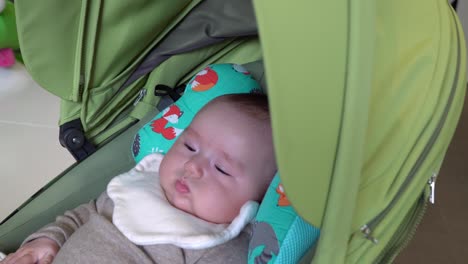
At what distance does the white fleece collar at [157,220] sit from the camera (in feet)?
2.89

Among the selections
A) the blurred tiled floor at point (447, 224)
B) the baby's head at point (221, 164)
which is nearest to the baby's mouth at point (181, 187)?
the baby's head at point (221, 164)

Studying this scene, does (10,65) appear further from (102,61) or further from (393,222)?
(393,222)

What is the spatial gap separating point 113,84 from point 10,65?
3.89 feet

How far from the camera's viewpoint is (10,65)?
6.92ft

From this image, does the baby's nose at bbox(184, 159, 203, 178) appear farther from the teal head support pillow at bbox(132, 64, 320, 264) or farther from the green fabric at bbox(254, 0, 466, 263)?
the green fabric at bbox(254, 0, 466, 263)

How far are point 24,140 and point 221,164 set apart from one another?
3.38 feet

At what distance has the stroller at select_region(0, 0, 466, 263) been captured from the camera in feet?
1.75

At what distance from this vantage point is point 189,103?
3.79 ft

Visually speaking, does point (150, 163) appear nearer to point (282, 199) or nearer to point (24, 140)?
point (282, 199)

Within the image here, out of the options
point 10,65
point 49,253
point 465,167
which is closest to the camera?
point 49,253

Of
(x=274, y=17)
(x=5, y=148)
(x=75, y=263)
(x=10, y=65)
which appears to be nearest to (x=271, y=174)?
(x=75, y=263)

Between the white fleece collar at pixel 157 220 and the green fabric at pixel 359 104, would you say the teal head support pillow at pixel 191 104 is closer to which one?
the white fleece collar at pixel 157 220

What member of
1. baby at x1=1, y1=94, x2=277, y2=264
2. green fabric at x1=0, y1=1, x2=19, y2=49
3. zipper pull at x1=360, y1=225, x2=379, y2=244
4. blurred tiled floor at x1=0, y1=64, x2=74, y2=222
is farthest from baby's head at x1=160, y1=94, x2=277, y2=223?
green fabric at x1=0, y1=1, x2=19, y2=49

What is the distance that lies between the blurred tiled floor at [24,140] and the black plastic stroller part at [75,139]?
0.51m
